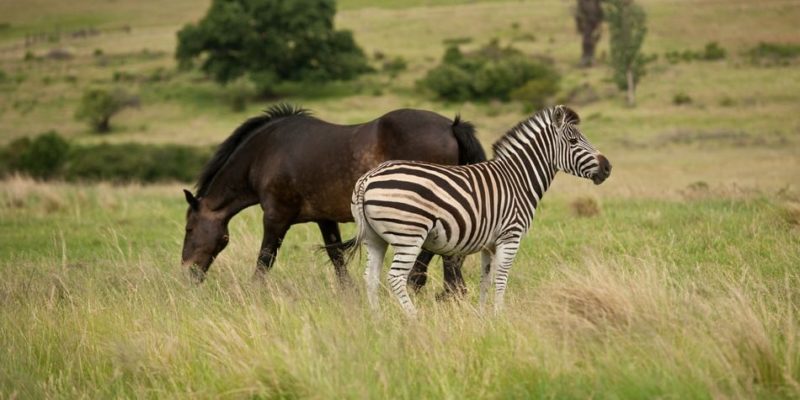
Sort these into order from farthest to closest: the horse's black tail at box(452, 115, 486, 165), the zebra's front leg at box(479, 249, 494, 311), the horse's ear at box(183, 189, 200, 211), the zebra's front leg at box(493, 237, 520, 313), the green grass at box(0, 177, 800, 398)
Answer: the horse's ear at box(183, 189, 200, 211) → the horse's black tail at box(452, 115, 486, 165) → the zebra's front leg at box(479, 249, 494, 311) → the zebra's front leg at box(493, 237, 520, 313) → the green grass at box(0, 177, 800, 398)

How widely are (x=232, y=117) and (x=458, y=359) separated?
42.5 m

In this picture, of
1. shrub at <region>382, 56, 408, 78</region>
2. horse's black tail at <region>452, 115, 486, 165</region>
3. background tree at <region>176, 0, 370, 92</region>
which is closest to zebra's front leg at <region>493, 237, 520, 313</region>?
horse's black tail at <region>452, 115, 486, 165</region>

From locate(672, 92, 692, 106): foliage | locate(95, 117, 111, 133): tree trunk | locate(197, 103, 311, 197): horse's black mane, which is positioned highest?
locate(197, 103, 311, 197): horse's black mane

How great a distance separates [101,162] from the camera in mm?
31406

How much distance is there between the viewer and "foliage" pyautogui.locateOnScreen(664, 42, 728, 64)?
56281mm

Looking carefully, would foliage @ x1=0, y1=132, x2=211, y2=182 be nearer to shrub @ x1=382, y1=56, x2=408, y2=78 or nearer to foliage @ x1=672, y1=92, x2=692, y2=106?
foliage @ x1=672, y1=92, x2=692, y2=106

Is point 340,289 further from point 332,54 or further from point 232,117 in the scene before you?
point 332,54

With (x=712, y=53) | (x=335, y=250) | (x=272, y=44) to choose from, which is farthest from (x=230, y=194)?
(x=712, y=53)

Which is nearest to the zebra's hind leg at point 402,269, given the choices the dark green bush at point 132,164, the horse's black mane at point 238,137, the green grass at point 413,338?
the green grass at point 413,338

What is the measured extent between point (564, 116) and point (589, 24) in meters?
52.9

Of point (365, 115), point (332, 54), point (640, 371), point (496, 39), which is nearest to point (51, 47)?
point (332, 54)

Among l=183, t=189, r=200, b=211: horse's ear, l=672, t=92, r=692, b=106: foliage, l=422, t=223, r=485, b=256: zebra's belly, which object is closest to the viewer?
l=422, t=223, r=485, b=256: zebra's belly

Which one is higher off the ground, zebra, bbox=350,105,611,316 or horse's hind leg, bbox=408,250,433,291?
zebra, bbox=350,105,611,316

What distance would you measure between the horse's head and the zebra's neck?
11.3 feet
